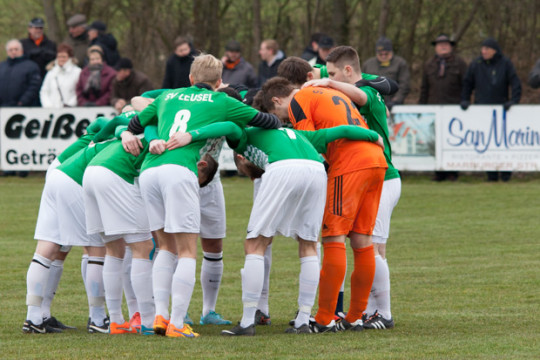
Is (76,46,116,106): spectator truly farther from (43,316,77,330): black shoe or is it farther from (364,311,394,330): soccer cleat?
(364,311,394,330): soccer cleat

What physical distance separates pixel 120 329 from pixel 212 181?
1.43m

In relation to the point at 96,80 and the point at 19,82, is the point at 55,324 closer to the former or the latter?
the point at 96,80

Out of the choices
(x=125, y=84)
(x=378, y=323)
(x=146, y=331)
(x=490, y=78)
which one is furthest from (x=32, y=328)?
(x=490, y=78)

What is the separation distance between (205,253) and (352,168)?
5.66ft

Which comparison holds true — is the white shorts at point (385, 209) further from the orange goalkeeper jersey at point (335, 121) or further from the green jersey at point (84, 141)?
the green jersey at point (84, 141)

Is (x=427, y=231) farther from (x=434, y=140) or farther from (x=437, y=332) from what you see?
(x=437, y=332)

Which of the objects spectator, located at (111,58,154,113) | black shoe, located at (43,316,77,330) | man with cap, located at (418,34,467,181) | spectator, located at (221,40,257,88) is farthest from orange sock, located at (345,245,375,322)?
spectator, located at (111,58,154,113)

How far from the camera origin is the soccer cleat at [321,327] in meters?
7.27

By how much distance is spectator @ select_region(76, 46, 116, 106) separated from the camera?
65.0ft

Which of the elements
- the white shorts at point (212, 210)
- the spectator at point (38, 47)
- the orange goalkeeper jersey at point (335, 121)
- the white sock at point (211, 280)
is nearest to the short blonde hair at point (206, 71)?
the orange goalkeeper jersey at point (335, 121)

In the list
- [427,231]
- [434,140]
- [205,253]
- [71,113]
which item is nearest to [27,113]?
[71,113]

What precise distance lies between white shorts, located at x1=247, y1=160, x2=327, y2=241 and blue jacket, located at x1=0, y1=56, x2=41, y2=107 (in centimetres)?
1410

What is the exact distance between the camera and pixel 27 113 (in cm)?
2014

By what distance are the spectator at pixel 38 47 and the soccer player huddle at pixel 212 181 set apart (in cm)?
1349
